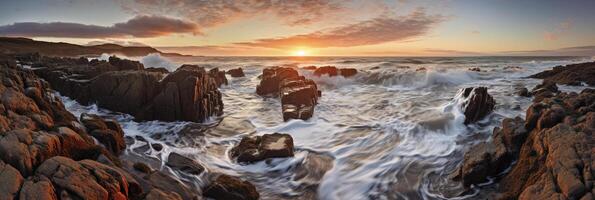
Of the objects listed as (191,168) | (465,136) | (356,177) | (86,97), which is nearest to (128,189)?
(191,168)

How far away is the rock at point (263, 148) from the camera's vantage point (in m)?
8.87

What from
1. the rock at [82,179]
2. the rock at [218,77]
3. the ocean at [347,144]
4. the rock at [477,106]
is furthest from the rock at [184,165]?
the rock at [218,77]

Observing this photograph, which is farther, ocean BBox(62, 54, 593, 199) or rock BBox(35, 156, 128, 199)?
ocean BBox(62, 54, 593, 199)

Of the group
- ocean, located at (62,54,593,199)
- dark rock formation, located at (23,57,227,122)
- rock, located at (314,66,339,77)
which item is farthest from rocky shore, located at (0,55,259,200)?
rock, located at (314,66,339,77)

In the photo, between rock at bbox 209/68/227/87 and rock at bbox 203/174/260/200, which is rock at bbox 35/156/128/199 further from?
rock at bbox 209/68/227/87

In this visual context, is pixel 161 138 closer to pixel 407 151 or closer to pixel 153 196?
pixel 153 196

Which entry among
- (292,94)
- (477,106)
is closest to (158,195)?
(477,106)

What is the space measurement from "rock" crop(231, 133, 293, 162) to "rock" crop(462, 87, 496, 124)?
6.03 meters

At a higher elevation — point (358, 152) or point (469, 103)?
point (469, 103)

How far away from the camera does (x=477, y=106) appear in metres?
11.8

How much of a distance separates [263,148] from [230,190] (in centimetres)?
256

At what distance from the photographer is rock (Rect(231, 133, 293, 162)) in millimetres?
8867

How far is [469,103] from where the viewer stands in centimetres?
1193

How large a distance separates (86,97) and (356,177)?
37.5ft
